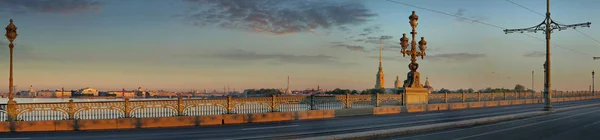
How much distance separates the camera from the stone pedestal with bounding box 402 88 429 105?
3503 cm

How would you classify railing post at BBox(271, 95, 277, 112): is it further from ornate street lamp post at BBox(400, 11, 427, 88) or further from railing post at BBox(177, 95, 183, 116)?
ornate street lamp post at BBox(400, 11, 427, 88)

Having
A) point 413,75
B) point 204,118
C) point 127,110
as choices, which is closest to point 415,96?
point 413,75

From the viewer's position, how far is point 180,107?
22.5 meters

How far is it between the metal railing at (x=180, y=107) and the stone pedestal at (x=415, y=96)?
9.20 feet

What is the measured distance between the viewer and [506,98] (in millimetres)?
54281

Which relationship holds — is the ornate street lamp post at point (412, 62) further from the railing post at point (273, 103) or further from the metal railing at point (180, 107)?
the railing post at point (273, 103)

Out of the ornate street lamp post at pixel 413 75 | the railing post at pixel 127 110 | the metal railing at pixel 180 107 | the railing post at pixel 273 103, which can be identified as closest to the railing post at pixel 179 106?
the metal railing at pixel 180 107

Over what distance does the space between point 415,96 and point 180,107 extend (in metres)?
19.9

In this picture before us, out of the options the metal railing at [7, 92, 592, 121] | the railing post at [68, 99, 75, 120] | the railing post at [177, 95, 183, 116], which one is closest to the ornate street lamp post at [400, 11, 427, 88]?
the metal railing at [7, 92, 592, 121]

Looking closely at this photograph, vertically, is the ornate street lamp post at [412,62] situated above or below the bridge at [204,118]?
above

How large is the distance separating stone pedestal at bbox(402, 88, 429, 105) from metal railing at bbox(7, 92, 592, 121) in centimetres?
280

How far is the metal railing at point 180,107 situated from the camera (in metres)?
20.2

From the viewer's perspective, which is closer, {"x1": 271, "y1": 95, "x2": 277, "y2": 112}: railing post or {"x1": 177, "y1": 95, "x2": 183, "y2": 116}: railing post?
{"x1": 177, "y1": 95, "x2": 183, "y2": 116}: railing post

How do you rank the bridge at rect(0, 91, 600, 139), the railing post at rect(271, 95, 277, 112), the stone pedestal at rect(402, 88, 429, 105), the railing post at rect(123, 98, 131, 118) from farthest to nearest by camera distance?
the stone pedestal at rect(402, 88, 429, 105) → the railing post at rect(271, 95, 277, 112) → the railing post at rect(123, 98, 131, 118) → the bridge at rect(0, 91, 600, 139)
